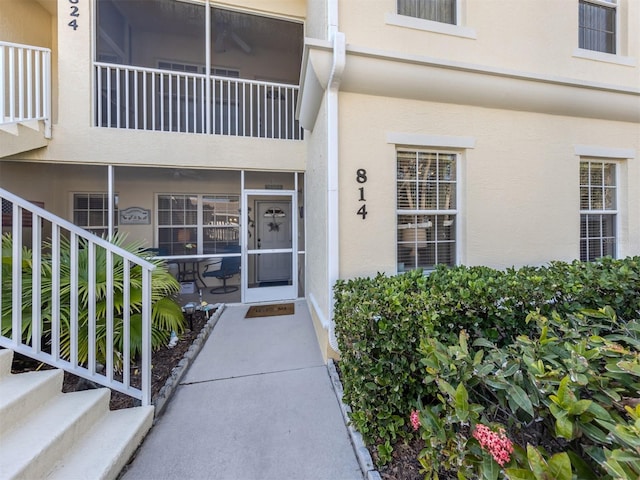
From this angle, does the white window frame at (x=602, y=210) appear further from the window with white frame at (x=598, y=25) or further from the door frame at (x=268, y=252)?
the door frame at (x=268, y=252)

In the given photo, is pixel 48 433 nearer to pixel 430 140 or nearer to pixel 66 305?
pixel 66 305

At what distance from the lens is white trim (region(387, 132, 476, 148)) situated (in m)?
3.60

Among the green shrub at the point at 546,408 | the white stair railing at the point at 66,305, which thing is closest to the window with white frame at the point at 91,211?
the white stair railing at the point at 66,305

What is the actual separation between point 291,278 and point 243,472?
4.69 m

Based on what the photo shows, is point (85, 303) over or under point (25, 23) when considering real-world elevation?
under

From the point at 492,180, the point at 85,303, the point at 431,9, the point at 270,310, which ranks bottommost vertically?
the point at 270,310

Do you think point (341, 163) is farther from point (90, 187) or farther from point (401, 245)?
point (90, 187)

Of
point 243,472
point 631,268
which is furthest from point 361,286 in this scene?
point 631,268

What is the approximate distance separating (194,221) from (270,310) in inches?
139

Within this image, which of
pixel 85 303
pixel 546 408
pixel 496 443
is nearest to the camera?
pixel 496 443

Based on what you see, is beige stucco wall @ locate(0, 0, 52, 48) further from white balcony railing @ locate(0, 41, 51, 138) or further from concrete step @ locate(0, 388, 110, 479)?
concrete step @ locate(0, 388, 110, 479)

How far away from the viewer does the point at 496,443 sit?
1.29m

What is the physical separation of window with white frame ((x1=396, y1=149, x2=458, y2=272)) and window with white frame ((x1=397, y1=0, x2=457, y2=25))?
6.12ft

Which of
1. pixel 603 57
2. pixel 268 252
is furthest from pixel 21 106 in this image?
pixel 603 57
